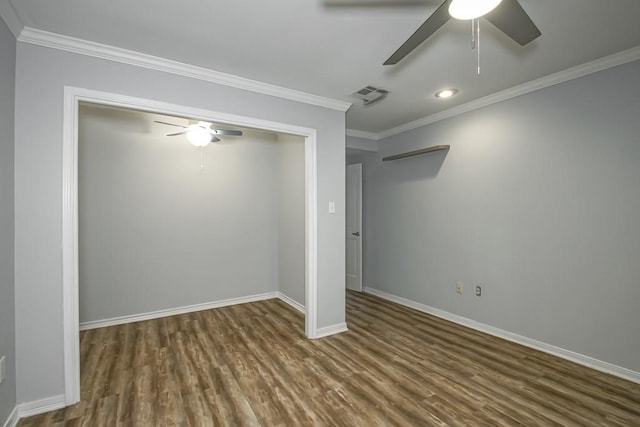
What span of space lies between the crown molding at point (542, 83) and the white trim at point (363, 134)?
0.74 meters

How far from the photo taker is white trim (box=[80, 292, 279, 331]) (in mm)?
3422

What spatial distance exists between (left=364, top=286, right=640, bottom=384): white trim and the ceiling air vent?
2741 millimetres

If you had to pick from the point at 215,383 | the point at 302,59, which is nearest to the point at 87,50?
the point at 302,59

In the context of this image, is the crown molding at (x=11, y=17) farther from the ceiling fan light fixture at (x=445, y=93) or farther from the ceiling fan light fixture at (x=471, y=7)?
the ceiling fan light fixture at (x=445, y=93)

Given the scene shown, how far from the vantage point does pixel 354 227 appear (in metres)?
5.11

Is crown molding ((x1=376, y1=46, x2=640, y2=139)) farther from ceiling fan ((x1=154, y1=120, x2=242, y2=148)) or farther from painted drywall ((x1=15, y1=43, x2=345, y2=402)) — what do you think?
painted drywall ((x1=15, y1=43, x2=345, y2=402))

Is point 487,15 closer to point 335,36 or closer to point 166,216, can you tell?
point 335,36

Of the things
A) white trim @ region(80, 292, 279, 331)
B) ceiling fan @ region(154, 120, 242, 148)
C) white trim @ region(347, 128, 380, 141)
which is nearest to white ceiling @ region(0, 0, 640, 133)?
ceiling fan @ region(154, 120, 242, 148)

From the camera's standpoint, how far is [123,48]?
2.21 metres

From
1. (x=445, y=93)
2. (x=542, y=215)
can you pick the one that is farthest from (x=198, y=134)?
(x=542, y=215)

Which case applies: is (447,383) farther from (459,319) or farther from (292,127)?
(292,127)

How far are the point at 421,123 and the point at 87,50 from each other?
361cm

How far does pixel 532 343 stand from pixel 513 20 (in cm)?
291

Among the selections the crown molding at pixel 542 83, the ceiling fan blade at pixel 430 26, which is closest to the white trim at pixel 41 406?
the ceiling fan blade at pixel 430 26
